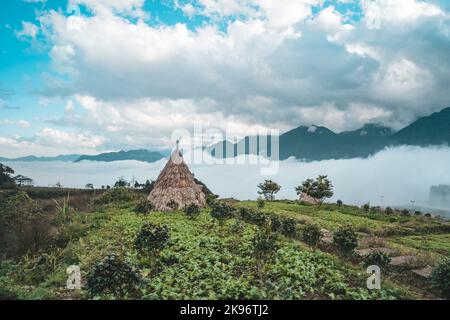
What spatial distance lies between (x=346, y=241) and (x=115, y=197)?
82.6 feet

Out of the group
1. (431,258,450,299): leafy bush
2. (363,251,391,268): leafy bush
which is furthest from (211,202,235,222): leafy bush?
(431,258,450,299): leafy bush

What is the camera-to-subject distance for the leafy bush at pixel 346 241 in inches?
601

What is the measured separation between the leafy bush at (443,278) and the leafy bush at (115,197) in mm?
27628

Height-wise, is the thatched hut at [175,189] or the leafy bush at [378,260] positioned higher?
the thatched hut at [175,189]

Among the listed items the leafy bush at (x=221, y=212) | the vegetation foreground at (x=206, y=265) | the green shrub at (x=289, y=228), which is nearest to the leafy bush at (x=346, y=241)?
the vegetation foreground at (x=206, y=265)

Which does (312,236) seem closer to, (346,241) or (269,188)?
(346,241)

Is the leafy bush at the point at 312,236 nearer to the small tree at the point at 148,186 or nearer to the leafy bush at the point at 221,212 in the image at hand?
the leafy bush at the point at 221,212

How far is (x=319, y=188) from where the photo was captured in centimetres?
4372

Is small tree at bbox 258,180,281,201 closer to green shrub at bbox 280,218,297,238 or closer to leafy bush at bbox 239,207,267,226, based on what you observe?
leafy bush at bbox 239,207,267,226

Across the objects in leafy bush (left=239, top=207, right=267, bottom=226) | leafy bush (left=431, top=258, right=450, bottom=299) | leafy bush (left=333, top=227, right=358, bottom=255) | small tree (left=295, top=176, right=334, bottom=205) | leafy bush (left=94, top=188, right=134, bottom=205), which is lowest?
leafy bush (left=431, top=258, right=450, bottom=299)

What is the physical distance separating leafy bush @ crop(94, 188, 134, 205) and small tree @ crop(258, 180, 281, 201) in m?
20.6

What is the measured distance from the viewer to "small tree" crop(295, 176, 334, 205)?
142 feet

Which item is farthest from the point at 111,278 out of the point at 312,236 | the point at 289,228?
the point at 289,228
